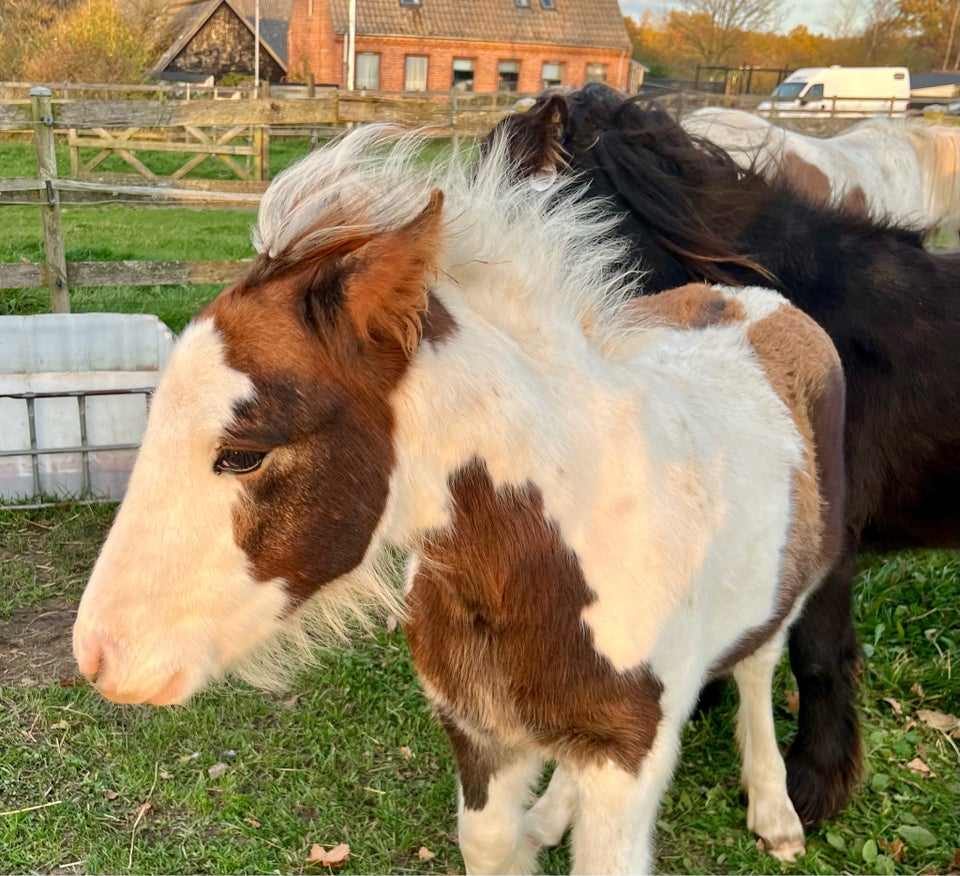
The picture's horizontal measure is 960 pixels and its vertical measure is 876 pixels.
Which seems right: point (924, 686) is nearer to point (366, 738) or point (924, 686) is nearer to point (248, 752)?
point (366, 738)

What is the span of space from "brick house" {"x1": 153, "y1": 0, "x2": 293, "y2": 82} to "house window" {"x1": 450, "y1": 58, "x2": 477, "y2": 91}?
898cm

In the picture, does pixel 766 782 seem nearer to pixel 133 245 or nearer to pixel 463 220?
pixel 463 220

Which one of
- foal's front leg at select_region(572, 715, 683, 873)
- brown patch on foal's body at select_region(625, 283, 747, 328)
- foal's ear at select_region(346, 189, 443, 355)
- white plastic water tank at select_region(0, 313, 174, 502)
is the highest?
foal's ear at select_region(346, 189, 443, 355)

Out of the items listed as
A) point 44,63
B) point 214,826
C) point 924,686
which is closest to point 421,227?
point 214,826

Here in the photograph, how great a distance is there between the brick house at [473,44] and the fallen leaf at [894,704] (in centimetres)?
3485

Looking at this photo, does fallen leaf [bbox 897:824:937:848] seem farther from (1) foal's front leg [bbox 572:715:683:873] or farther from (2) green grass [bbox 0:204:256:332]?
(2) green grass [bbox 0:204:256:332]

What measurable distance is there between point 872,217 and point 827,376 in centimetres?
102

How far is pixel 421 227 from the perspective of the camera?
4.50ft

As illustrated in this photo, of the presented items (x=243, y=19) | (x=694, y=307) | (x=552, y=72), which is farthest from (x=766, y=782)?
(x=243, y=19)

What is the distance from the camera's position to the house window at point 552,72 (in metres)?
36.8

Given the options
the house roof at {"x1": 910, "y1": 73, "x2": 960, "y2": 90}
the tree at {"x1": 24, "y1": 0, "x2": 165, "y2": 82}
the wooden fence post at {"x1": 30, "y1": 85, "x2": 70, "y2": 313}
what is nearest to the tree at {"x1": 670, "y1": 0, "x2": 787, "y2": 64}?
the house roof at {"x1": 910, "y1": 73, "x2": 960, "y2": 90}

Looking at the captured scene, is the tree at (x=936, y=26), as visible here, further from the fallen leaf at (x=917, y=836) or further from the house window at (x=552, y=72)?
the fallen leaf at (x=917, y=836)

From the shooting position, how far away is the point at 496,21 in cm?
3612

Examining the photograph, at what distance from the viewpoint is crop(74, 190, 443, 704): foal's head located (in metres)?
1.39
